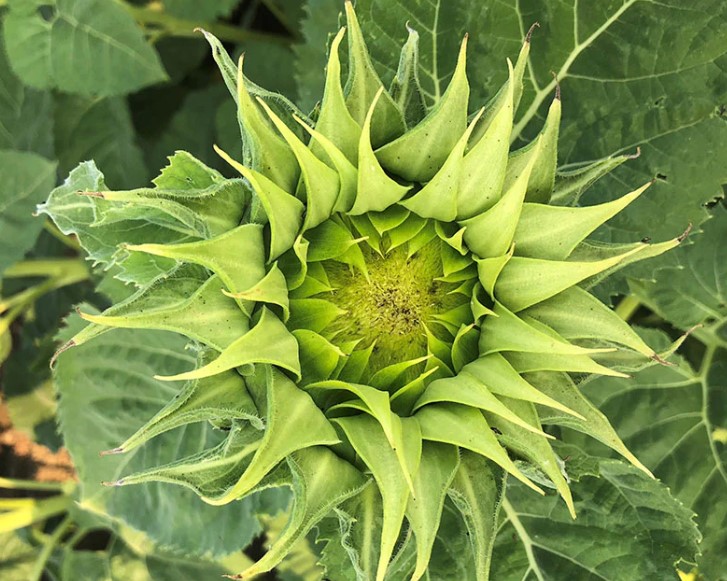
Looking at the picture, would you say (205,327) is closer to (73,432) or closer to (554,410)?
(554,410)

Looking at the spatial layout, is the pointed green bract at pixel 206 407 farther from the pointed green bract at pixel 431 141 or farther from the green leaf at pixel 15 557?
the green leaf at pixel 15 557

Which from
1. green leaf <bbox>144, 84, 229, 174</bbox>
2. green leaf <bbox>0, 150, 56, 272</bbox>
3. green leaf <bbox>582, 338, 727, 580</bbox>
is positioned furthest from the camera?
green leaf <bbox>144, 84, 229, 174</bbox>

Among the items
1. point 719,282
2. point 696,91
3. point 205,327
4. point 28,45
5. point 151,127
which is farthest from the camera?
point 151,127

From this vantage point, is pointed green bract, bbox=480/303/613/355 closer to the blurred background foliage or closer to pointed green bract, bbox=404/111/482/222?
pointed green bract, bbox=404/111/482/222

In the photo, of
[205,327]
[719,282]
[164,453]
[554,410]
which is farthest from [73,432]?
[719,282]

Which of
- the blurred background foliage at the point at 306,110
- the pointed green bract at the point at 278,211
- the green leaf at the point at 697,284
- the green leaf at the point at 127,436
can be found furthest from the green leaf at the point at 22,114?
the green leaf at the point at 697,284

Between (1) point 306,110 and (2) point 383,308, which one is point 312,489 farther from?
(1) point 306,110

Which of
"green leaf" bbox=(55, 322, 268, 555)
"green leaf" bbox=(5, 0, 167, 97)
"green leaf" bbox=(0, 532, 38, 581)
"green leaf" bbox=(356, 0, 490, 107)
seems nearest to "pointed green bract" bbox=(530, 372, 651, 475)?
"green leaf" bbox=(356, 0, 490, 107)
